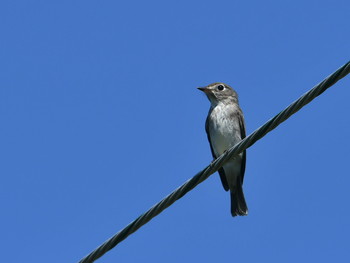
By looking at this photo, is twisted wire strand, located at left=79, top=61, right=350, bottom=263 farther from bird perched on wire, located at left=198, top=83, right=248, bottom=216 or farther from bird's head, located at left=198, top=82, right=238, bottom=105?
bird's head, located at left=198, top=82, right=238, bottom=105

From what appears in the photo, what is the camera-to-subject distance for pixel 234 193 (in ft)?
38.7

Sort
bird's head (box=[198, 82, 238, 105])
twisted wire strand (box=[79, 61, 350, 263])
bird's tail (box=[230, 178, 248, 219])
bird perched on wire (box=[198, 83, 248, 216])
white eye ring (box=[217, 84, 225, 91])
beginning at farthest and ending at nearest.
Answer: white eye ring (box=[217, 84, 225, 91]) < bird's head (box=[198, 82, 238, 105]) < bird perched on wire (box=[198, 83, 248, 216]) < bird's tail (box=[230, 178, 248, 219]) < twisted wire strand (box=[79, 61, 350, 263])

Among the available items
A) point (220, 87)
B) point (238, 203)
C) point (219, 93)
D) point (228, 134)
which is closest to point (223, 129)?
point (228, 134)

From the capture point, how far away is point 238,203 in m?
11.5

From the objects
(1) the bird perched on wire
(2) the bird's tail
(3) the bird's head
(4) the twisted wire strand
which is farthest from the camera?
(3) the bird's head

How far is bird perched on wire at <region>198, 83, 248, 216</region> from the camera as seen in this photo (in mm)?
11766

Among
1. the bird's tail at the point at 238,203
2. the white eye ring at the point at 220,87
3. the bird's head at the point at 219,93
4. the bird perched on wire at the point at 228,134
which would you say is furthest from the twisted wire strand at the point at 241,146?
the white eye ring at the point at 220,87

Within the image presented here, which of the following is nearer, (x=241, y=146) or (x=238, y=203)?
(x=241, y=146)

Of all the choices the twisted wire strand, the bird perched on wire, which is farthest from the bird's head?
the twisted wire strand

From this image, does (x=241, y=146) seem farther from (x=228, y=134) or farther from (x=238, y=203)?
(x=228, y=134)

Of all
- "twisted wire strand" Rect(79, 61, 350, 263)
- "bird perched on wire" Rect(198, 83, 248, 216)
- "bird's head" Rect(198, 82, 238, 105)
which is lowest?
"twisted wire strand" Rect(79, 61, 350, 263)

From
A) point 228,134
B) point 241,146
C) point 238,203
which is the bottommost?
point 241,146

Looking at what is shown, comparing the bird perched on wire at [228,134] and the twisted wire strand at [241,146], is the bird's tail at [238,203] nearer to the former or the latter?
the bird perched on wire at [228,134]

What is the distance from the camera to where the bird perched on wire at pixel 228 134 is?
463 inches
